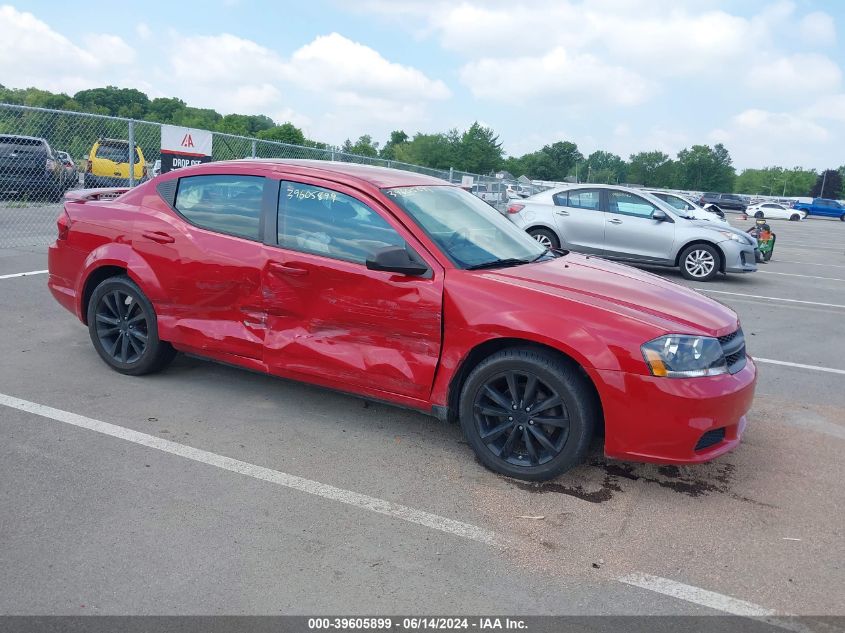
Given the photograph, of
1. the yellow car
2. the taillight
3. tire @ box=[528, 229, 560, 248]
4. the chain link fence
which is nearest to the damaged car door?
the taillight

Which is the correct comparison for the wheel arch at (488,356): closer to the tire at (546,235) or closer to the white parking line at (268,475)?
the white parking line at (268,475)

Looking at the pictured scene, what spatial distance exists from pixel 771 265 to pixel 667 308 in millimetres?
13876

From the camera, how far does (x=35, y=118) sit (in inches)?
422

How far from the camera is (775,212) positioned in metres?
55.5

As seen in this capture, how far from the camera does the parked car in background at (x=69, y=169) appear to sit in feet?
41.3

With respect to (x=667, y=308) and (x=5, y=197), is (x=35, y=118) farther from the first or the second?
(x=667, y=308)

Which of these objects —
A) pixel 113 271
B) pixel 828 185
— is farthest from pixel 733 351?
pixel 828 185

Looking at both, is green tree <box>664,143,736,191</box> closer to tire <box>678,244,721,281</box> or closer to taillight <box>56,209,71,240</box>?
tire <box>678,244,721,281</box>

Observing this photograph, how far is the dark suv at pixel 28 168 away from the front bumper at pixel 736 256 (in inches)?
446

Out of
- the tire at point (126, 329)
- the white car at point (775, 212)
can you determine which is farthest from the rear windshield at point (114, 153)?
the white car at point (775, 212)

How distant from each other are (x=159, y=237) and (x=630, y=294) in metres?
3.12

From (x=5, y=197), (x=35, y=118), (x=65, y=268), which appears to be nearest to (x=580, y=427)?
(x=65, y=268)

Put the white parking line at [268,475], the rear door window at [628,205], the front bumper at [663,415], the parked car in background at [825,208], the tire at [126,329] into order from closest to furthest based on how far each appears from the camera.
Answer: the white parking line at [268,475] < the front bumper at [663,415] < the tire at [126,329] < the rear door window at [628,205] < the parked car in background at [825,208]

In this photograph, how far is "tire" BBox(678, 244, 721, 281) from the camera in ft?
40.0
